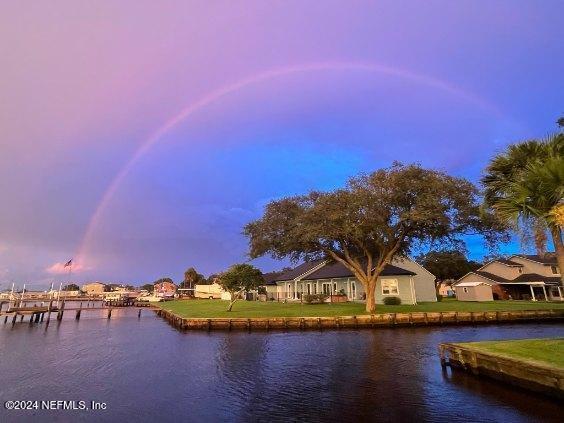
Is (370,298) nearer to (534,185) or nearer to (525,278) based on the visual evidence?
(534,185)

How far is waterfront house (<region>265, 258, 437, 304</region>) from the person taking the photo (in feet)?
162

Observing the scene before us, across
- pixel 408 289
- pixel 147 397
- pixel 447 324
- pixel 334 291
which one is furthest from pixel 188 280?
pixel 147 397

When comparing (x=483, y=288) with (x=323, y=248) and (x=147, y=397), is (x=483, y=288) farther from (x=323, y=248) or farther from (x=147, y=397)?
(x=147, y=397)

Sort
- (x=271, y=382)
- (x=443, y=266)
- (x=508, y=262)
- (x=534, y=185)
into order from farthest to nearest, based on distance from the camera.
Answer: (x=443, y=266) < (x=508, y=262) < (x=271, y=382) < (x=534, y=185)

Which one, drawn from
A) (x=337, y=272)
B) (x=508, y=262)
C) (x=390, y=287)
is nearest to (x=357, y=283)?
(x=337, y=272)

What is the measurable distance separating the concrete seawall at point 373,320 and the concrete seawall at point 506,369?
56.2 ft

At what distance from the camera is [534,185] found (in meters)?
12.7

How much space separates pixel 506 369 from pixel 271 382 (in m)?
8.81

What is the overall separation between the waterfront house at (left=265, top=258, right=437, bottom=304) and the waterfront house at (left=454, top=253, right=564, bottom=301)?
11.1 meters

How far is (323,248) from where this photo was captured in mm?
40062

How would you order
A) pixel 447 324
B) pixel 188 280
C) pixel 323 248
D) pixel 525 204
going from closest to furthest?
pixel 525 204
pixel 447 324
pixel 323 248
pixel 188 280

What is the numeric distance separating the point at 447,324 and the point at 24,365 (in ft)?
107

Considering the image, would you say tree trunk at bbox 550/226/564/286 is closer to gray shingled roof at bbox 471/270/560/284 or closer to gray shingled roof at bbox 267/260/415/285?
gray shingled roof at bbox 267/260/415/285

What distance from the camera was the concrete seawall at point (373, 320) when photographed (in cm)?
3422
